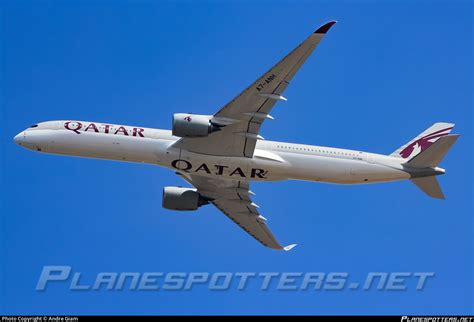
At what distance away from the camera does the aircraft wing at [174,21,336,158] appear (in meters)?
51.9

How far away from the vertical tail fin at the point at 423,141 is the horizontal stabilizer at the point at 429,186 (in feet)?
7.80

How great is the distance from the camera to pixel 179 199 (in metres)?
64.4

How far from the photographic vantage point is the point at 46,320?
1784 inches

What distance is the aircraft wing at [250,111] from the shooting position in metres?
51.9

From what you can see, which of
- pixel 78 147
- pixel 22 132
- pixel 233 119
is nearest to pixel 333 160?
pixel 233 119

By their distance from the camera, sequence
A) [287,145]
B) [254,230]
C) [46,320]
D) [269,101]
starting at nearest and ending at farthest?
[46,320] → [269,101] → [287,145] → [254,230]

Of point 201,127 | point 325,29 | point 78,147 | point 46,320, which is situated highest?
point 325,29

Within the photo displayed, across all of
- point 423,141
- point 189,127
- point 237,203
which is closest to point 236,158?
point 189,127

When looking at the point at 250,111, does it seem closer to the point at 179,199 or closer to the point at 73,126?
the point at 179,199

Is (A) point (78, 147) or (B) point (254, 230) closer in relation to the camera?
(A) point (78, 147)

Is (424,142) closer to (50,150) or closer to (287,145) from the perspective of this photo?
(287,145)

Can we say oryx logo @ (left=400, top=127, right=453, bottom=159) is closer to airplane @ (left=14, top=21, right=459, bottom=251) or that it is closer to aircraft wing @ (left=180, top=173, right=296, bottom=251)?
airplane @ (left=14, top=21, right=459, bottom=251)

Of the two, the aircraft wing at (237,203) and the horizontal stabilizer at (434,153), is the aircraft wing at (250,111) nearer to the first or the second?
the aircraft wing at (237,203)

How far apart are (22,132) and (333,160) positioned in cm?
2241
